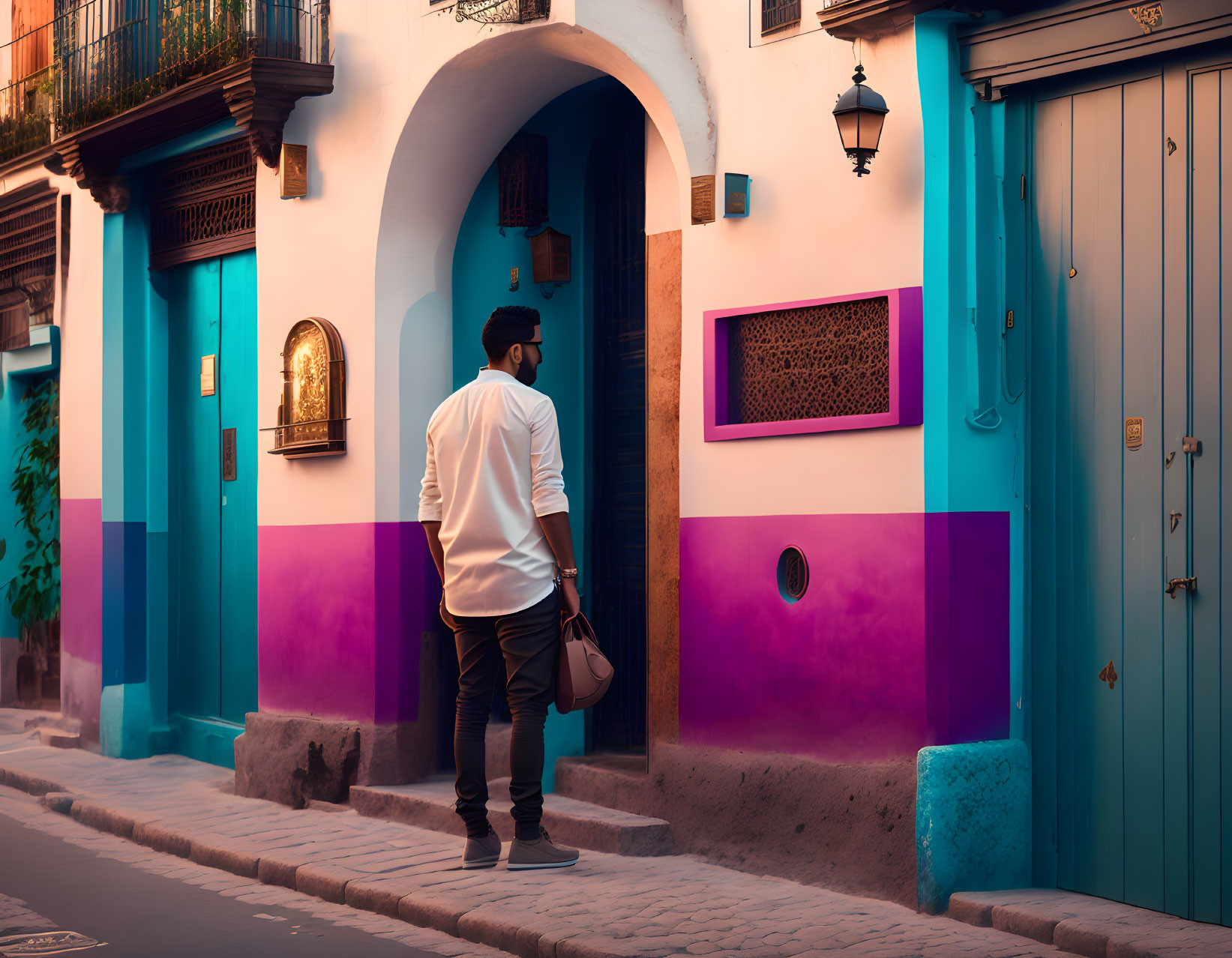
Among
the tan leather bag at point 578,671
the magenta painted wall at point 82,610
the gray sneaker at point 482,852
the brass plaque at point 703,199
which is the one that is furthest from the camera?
the magenta painted wall at point 82,610

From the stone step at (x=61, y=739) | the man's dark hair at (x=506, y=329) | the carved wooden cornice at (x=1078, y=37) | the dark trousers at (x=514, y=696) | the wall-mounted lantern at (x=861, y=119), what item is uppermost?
the carved wooden cornice at (x=1078, y=37)

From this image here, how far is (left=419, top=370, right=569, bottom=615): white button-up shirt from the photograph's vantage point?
6.32m

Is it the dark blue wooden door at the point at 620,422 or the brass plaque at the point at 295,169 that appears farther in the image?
the brass plaque at the point at 295,169

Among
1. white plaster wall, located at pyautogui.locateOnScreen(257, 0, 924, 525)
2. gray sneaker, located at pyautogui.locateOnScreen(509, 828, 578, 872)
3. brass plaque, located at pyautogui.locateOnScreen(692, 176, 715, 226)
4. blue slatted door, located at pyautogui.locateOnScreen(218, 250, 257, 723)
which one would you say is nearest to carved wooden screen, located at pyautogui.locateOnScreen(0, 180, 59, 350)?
blue slatted door, located at pyautogui.locateOnScreen(218, 250, 257, 723)

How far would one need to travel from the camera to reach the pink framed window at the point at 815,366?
6125 millimetres

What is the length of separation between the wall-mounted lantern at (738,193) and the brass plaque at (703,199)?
6.3 inches

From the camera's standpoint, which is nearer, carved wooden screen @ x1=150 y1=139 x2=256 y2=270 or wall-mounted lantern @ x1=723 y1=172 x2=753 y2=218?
wall-mounted lantern @ x1=723 y1=172 x2=753 y2=218

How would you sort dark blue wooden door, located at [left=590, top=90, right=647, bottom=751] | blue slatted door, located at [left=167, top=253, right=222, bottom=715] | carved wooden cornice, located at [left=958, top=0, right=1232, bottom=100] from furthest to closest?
1. blue slatted door, located at [left=167, top=253, right=222, bottom=715]
2. dark blue wooden door, located at [left=590, top=90, right=647, bottom=751]
3. carved wooden cornice, located at [left=958, top=0, right=1232, bottom=100]

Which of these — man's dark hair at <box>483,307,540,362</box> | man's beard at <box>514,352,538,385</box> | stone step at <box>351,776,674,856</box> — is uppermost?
man's dark hair at <box>483,307,540,362</box>

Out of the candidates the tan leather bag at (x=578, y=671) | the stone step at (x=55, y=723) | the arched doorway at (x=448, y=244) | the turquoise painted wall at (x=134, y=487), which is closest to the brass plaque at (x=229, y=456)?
the turquoise painted wall at (x=134, y=487)

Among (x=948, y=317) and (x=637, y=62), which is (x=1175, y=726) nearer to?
(x=948, y=317)

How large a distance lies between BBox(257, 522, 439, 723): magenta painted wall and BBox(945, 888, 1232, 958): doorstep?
3837 mm

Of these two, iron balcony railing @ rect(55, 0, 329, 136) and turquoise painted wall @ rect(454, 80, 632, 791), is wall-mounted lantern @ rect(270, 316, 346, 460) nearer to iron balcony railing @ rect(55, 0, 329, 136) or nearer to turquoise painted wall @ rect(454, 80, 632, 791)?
turquoise painted wall @ rect(454, 80, 632, 791)

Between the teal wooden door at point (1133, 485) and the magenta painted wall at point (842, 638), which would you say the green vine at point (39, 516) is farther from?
the teal wooden door at point (1133, 485)
